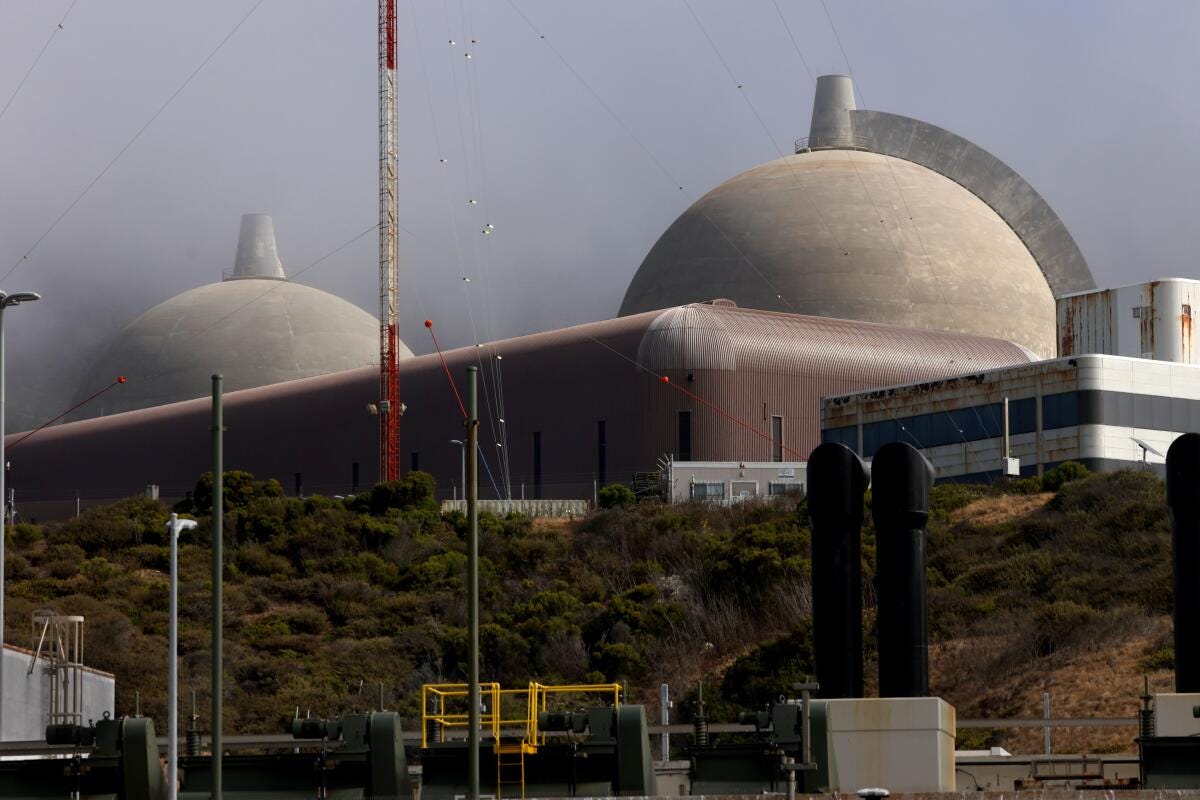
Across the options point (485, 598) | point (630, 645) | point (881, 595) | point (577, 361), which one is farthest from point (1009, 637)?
point (577, 361)

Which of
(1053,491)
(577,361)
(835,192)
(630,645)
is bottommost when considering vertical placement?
(630,645)

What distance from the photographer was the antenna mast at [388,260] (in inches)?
3036

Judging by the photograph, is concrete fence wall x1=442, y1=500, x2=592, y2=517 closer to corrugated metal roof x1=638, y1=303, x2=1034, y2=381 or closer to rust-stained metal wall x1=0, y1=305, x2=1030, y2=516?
rust-stained metal wall x1=0, y1=305, x2=1030, y2=516

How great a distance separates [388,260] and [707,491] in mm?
17301

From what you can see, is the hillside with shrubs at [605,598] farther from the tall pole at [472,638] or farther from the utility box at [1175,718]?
the tall pole at [472,638]

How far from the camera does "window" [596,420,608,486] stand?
7375 centimetres

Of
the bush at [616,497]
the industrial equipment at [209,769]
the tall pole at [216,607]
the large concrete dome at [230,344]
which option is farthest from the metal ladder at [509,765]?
the large concrete dome at [230,344]

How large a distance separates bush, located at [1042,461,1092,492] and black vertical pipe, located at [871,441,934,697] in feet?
111

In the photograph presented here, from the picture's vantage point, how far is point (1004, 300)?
8519 cm

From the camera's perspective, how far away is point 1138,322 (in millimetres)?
69250

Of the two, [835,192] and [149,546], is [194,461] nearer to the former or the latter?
[149,546]

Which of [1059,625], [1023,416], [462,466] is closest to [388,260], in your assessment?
[462,466]

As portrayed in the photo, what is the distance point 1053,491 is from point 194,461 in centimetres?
4114

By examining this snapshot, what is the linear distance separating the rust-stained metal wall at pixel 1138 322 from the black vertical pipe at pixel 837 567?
40680mm
